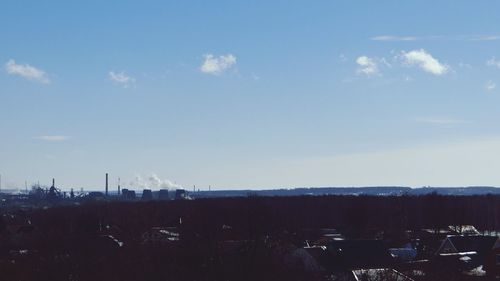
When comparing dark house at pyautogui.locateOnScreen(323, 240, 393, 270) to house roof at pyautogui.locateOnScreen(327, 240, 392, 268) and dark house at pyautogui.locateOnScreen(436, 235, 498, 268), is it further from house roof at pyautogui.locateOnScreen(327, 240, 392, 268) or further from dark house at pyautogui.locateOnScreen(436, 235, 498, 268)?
dark house at pyautogui.locateOnScreen(436, 235, 498, 268)

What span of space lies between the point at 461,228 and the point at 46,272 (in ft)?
118

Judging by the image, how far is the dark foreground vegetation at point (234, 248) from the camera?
16.8 meters

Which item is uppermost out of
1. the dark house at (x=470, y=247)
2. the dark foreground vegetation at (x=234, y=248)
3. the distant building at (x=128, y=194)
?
the distant building at (x=128, y=194)

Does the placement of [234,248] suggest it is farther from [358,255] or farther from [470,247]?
[470,247]

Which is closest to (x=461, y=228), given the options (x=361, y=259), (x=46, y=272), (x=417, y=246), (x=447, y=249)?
(x=417, y=246)

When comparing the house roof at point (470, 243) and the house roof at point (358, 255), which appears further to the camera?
the house roof at point (470, 243)

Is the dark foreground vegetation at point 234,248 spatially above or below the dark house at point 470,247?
above

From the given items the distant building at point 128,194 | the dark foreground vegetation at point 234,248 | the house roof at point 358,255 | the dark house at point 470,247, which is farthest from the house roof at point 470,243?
the distant building at point 128,194

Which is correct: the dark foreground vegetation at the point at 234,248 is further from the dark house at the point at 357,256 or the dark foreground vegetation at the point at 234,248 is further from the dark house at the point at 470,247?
the dark house at the point at 470,247

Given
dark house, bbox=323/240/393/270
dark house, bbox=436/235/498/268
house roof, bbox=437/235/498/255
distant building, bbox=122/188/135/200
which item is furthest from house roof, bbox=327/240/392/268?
distant building, bbox=122/188/135/200

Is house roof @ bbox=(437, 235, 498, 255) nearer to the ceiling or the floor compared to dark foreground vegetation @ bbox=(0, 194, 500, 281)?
nearer to the floor

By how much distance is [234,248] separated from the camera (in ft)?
64.1

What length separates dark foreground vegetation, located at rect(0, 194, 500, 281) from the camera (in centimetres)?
1677

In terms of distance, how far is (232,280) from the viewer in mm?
14516
